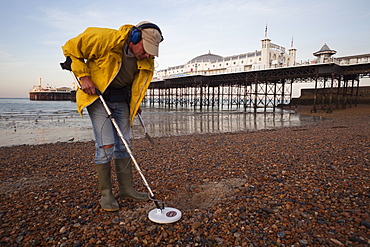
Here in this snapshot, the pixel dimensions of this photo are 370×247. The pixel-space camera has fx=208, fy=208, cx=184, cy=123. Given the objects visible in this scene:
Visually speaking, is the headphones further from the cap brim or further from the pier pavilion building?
the pier pavilion building

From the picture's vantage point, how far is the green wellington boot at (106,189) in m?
2.40

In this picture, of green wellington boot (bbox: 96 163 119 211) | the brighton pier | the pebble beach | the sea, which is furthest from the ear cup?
the brighton pier

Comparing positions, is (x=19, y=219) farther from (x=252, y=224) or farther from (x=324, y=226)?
(x=324, y=226)

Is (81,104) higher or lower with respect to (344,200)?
higher

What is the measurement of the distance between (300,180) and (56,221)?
322cm

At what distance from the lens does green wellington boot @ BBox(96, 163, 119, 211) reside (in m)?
2.40

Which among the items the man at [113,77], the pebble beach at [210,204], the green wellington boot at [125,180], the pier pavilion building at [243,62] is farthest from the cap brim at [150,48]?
the pier pavilion building at [243,62]

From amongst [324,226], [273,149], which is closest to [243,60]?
[273,149]

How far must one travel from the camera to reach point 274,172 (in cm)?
353

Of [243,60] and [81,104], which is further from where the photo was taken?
[243,60]

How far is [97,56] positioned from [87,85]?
337mm

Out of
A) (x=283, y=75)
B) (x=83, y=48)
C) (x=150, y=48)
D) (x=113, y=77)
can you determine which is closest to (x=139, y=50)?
(x=150, y=48)

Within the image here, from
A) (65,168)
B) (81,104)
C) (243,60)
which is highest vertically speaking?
(243,60)

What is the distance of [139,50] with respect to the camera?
7.15ft
